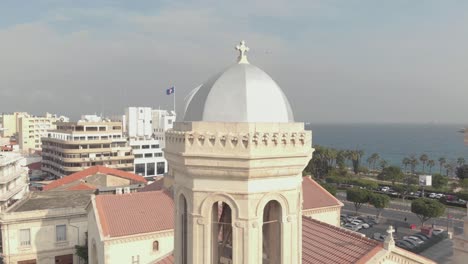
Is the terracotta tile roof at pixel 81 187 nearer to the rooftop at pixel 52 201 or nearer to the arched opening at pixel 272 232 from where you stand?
the rooftop at pixel 52 201

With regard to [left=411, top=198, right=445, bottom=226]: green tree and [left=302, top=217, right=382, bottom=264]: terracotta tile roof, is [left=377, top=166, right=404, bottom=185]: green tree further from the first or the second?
[left=302, top=217, right=382, bottom=264]: terracotta tile roof

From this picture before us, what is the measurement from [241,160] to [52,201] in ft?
143

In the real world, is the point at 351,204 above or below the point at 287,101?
below

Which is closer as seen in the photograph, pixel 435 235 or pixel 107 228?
pixel 107 228

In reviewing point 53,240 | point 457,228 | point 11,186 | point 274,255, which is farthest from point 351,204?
point 274,255

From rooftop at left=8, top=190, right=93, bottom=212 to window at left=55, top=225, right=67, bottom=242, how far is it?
2.57m

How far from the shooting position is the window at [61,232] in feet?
130

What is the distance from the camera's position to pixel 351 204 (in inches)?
2827

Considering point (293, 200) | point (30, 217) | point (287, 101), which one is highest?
point (287, 101)

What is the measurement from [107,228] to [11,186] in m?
37.9

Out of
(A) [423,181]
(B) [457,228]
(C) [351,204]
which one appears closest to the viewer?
(B) [457,228]

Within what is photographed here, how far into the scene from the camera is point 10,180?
54812 mm

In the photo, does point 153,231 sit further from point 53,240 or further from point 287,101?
point 287,101

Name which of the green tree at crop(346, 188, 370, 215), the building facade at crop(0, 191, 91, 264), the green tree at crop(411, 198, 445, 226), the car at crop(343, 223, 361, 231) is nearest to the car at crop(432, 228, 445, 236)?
the green tree at crop(411, 198, 445, 226)
